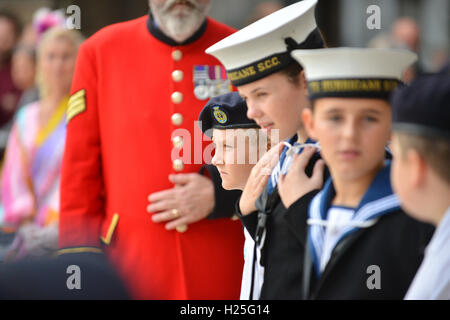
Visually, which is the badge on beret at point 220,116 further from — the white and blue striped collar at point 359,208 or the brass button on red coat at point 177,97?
the white and blue striped collar at point 359,208

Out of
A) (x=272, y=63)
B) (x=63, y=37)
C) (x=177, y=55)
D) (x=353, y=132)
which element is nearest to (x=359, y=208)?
(x=353, y=132)

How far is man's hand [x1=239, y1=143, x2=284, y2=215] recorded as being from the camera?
1.89 m

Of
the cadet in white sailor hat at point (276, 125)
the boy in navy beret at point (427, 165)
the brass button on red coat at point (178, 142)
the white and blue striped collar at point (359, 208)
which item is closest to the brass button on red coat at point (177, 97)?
the brass button on red coat at point (178, 142)

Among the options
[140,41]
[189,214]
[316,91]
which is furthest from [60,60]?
[316,91]

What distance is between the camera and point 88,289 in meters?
1.30

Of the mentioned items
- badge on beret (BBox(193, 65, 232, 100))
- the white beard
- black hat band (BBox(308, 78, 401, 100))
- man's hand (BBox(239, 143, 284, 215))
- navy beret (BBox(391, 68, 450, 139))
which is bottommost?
man's hand (BBox(239, 143, 284, 215))

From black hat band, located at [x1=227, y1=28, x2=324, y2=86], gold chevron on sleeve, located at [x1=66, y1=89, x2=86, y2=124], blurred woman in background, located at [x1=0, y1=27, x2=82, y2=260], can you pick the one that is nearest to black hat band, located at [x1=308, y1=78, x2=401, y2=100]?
black hat band, located at [x1=227, y1=28, x2=324, y2=86]

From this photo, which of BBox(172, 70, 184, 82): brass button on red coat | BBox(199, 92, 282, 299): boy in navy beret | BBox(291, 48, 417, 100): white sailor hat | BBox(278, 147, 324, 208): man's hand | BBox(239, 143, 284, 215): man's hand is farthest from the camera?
BBox(172, 70, 184, 82): brass button on red coat

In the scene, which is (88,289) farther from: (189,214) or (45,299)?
(189,214)

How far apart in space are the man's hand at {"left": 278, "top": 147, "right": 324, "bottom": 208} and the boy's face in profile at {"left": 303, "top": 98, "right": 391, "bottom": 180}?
0.39 ft

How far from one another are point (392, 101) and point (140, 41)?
1.34 metres

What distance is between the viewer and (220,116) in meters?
2.16

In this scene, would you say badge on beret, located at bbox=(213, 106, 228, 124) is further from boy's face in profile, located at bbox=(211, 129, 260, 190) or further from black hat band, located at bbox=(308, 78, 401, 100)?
black hat band, located at bbox=(308, 78, 401, 100)

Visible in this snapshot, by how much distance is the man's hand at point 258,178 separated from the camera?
1.89 metres
